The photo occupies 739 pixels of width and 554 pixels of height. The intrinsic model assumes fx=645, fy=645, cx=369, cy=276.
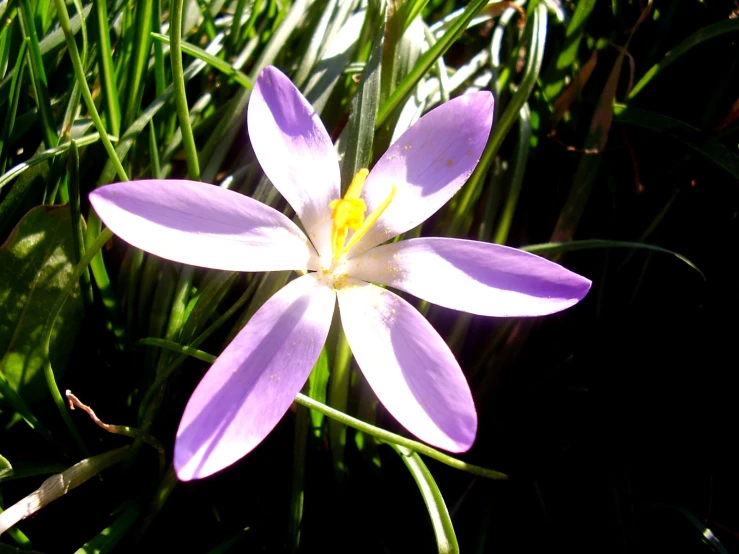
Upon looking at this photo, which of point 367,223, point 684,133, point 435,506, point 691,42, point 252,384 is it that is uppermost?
point 691,42

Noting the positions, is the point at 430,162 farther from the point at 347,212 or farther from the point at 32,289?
the point at 32,289

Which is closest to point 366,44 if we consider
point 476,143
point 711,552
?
point 476,143

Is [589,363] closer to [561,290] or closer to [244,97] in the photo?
[561,290]

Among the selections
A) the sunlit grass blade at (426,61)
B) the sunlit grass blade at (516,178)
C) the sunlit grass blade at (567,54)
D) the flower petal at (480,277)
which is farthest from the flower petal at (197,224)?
the sunlit grass blade at (567,54)

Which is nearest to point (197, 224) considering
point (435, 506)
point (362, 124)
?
point (362, 124)

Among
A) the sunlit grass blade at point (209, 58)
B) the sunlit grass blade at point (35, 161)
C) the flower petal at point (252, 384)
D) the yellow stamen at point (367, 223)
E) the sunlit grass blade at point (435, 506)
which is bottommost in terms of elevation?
the sunlit grass blade at point (435, 506)

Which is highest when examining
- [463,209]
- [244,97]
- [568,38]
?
[568,38]

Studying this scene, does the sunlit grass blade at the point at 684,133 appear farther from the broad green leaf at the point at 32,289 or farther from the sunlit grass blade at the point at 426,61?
the broad green leaf at the point at 32,289
